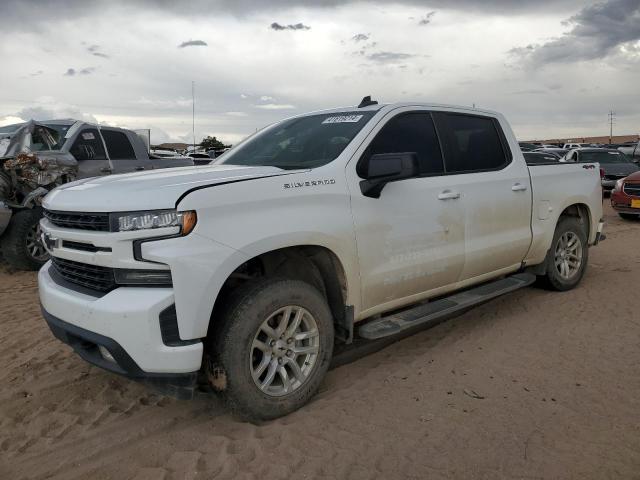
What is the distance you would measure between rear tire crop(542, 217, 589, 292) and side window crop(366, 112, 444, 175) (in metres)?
2.12

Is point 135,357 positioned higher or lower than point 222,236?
lower

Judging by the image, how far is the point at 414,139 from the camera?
13.8ft

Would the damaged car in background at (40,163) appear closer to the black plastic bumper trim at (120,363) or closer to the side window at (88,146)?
the side window at (88,146)

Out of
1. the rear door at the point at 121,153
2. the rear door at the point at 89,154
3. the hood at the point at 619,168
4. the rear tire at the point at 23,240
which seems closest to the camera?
the rear tire at the point at 23,240

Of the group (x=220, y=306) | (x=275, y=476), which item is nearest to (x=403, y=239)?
(x=220, y=306)

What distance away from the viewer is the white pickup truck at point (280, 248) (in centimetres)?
279

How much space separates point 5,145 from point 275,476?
25.1ft

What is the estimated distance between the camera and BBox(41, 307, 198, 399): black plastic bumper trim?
2.82m

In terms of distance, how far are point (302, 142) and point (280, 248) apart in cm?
123

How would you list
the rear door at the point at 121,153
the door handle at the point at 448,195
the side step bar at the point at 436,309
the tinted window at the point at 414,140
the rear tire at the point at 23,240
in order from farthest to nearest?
the rear door at the point at 121,153
the rear tire at the point at 23,240
the door handle at the point at 448,195
the tinted window at the point at 414,140
the side step bar at the point at 436,309

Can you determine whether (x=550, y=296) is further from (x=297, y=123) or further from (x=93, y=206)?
(x=93, y=206)

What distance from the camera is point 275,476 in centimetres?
272

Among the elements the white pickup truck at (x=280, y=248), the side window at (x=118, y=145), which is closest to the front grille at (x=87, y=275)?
the white pickup truck at (x=280, y=248)

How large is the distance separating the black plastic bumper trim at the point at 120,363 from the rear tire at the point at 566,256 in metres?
4.15
